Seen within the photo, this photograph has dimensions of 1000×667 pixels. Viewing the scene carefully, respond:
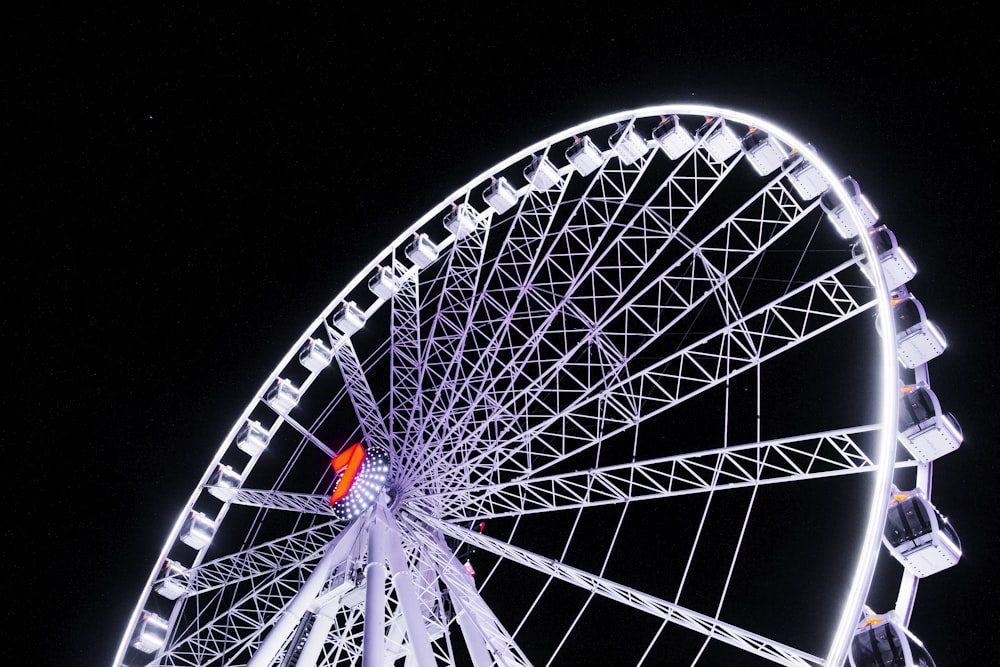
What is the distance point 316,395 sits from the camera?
20.8 m

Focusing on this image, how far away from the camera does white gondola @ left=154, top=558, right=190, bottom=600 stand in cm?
1579

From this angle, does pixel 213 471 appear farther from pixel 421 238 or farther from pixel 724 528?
pixel 724 528

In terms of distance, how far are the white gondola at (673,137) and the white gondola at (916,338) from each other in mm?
5255

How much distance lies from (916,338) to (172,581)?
45.0 feet

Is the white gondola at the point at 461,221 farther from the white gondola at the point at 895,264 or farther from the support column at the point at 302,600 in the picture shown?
the white gondola at the point at 895,264

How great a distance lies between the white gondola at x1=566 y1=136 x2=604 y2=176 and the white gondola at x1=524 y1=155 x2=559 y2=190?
484mm

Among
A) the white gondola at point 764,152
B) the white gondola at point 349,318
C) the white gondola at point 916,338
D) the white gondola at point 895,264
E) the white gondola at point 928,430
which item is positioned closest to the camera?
the white gondola at point 928,430

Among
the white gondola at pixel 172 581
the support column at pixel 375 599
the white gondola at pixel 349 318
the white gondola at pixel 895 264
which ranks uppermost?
the white gondola at pixel 895 264

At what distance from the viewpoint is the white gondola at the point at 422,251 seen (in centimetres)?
1692

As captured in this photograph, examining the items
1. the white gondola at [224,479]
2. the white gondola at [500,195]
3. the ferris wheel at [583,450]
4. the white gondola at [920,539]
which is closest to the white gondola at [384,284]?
the ferris wheel at [583,450]

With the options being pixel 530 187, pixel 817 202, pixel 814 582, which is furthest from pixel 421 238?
pixel 814 582

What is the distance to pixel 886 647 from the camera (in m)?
8.11

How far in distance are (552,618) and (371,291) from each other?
51.2 feet

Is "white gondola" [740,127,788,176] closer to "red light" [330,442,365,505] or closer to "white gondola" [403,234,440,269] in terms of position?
"white gondola" [403,234,440,269]
